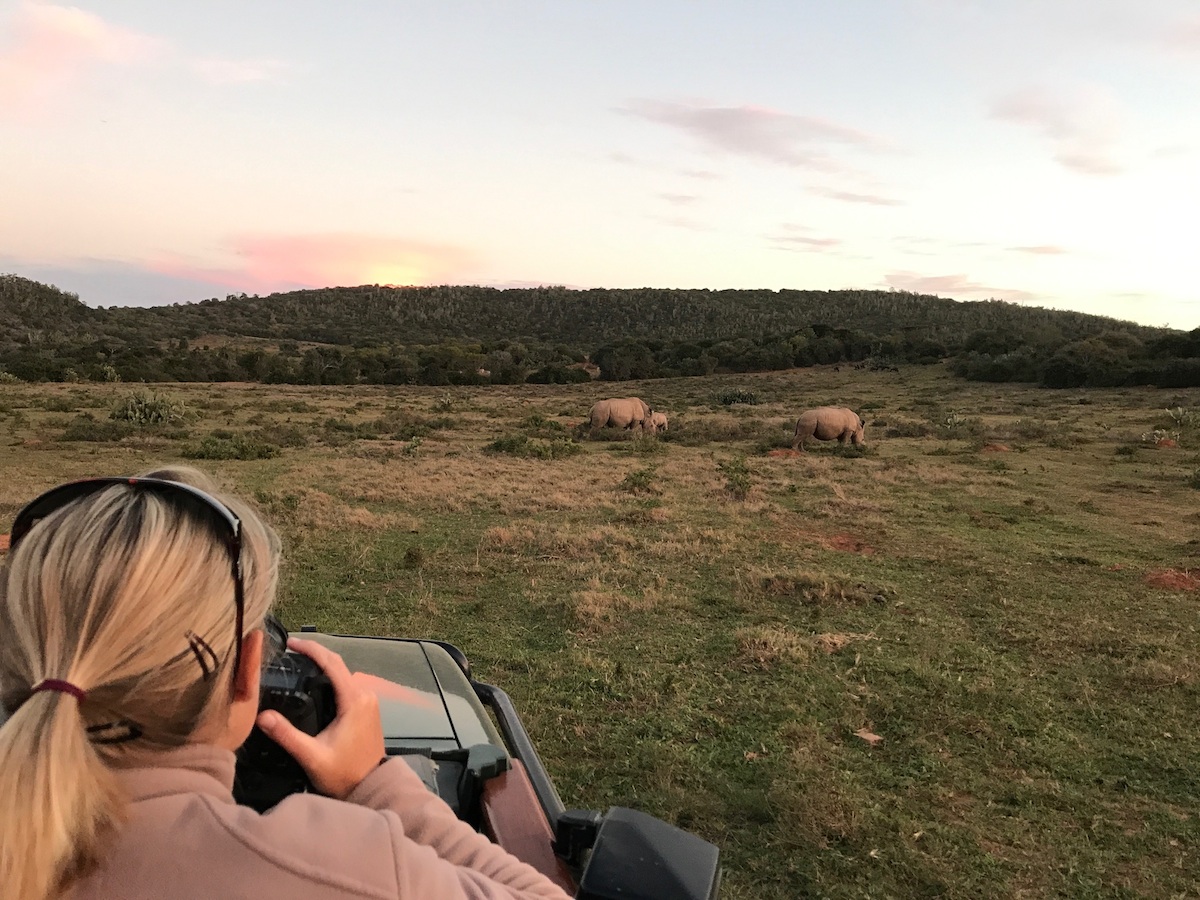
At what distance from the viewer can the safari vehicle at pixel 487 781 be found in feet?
4.46

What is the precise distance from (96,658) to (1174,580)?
9749mm

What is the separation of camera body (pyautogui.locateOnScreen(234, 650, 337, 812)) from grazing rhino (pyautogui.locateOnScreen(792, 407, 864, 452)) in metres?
18.8

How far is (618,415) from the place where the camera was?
22203 millimetres

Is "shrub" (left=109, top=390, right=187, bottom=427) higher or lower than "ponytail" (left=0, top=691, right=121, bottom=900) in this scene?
lower

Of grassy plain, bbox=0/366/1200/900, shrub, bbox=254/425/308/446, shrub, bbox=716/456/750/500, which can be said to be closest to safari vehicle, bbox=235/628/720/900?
grassy plain, bbox=0/366/1200/900

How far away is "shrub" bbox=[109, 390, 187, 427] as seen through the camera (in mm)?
19172

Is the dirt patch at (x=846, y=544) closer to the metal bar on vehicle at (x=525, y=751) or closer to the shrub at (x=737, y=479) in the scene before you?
the shrub at (x=737, y=479)

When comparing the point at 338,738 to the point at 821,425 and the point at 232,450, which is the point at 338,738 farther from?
the point at 821,425

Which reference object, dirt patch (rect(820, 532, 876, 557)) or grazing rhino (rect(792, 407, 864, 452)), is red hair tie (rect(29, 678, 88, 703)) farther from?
grazing rhino (rect(792, 407, 864, 452))

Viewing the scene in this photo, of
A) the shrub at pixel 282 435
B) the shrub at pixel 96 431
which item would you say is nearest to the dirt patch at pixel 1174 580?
the shrub at pixel 282 435

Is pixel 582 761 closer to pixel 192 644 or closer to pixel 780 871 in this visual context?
pixel 780 871

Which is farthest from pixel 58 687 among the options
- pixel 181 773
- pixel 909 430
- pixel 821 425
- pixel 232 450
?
pixel 909 430

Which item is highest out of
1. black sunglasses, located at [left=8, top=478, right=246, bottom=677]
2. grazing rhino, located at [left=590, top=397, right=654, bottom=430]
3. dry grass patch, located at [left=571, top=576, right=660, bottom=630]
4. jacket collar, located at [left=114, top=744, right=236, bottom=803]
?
black sunglasses, located at [left=8, top=478, right=246, bottom=677]

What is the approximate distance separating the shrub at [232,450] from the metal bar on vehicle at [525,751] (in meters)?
14.1
